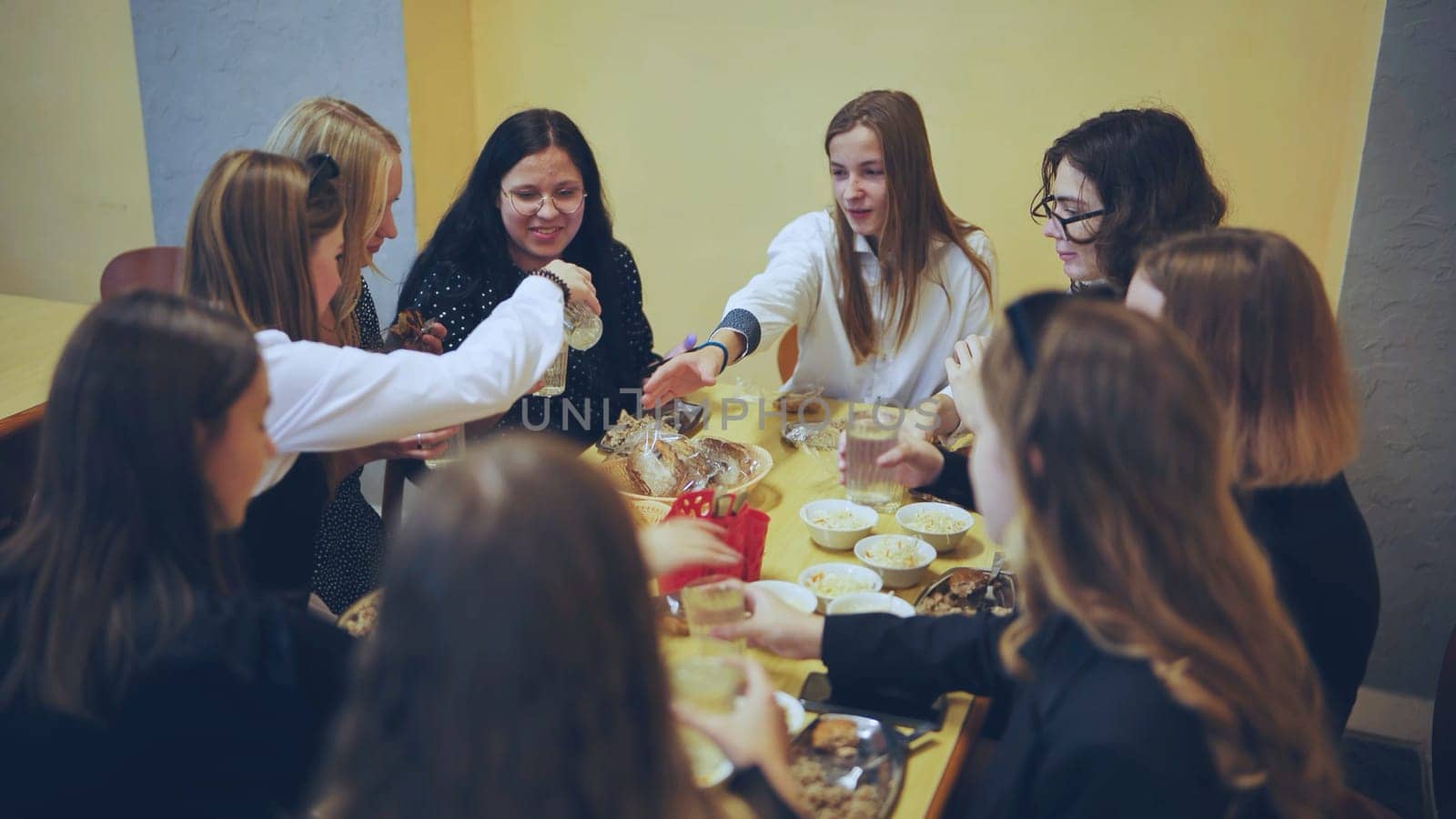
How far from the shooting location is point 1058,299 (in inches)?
42.4

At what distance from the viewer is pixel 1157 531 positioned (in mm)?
988

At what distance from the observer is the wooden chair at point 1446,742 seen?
64.8 inches

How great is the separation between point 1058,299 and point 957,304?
179 cm

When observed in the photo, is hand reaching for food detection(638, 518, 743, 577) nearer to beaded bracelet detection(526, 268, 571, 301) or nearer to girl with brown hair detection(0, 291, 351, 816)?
girl with brown hair detection(0, 291, 351, 816)

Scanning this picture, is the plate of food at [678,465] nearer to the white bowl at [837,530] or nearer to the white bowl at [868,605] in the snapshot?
the white bowl at [837,530]

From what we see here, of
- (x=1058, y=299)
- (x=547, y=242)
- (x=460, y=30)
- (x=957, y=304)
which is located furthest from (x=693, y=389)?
(x=460, y=30)

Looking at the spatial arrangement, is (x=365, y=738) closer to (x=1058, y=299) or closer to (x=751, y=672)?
(x=751, y=672)

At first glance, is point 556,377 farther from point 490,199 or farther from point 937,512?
point 937,512

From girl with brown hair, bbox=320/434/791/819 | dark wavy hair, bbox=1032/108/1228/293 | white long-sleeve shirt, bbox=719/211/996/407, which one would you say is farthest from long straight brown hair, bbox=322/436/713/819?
white long-sleeve shirt, bbox=719/211/996/407

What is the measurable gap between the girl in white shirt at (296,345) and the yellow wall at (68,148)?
2553mm

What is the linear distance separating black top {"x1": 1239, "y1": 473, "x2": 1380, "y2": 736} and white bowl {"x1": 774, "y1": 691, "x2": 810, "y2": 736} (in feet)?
2.13

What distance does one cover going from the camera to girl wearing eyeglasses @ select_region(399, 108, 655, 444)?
8.38 feet

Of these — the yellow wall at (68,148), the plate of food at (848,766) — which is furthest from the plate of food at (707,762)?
the yellow wall at (68,148)

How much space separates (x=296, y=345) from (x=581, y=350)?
1.12 m
